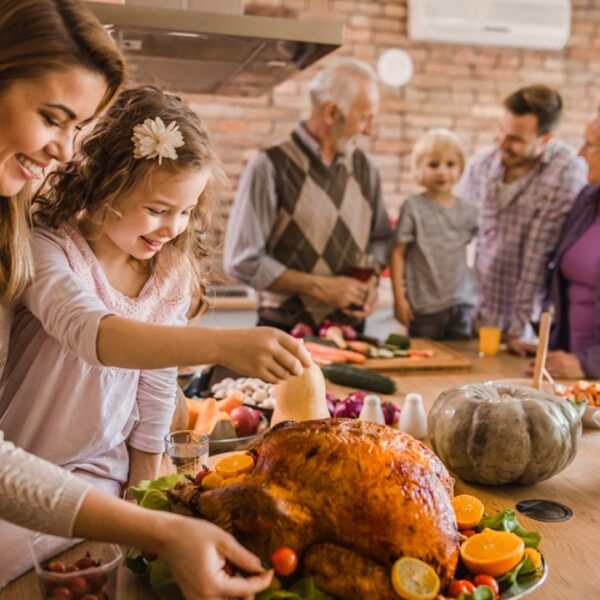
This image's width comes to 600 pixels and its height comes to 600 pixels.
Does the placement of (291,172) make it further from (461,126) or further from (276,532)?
(461,126)

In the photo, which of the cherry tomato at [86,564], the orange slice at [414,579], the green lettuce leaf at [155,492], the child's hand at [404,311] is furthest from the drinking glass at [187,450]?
the child's hand at [404,311]

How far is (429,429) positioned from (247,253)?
5.01 ft

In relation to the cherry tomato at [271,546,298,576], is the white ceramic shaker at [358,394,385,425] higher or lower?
lower

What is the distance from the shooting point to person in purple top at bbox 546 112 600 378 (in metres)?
2.54

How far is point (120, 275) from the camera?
4.68 ft

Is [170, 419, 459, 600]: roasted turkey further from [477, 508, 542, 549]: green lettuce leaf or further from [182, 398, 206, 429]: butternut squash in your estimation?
[182, 398, 206, 429]: butternut squash

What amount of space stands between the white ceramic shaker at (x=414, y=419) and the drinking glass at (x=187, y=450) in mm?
567

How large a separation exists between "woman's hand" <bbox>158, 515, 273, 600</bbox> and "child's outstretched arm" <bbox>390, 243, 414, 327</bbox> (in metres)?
2.29

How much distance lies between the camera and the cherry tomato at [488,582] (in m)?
0.94

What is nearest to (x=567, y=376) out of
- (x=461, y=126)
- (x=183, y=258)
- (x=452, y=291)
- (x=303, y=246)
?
(x=452, y=291)

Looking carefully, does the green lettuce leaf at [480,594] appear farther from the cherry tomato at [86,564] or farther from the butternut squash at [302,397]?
the butternut squash at [302,397]

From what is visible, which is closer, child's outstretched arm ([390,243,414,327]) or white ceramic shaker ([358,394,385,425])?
white ceramic shaker ([358,394,385,425])

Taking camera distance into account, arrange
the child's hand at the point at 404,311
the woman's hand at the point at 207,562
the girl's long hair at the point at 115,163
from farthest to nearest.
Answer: the child's hand at the point at 404,311 < the girl's long hair at the point at 115,163 < the woman's hand at the point at 207,562

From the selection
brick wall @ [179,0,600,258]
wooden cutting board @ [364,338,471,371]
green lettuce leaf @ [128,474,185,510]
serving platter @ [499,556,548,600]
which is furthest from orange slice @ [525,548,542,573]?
brick wall @ [179,0,600,258]
